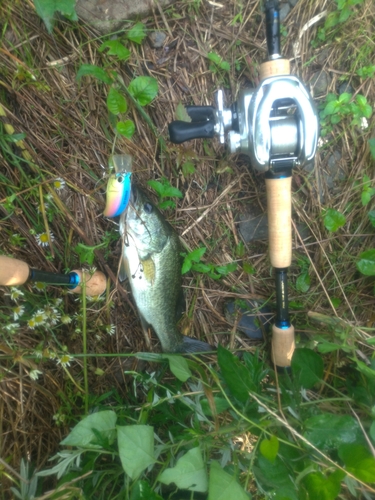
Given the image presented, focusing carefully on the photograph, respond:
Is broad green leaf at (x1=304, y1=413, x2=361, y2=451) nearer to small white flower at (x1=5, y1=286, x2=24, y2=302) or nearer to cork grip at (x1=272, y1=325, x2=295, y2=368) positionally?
cork grip at (x1=272, y1=325, x2=295, y2=368)

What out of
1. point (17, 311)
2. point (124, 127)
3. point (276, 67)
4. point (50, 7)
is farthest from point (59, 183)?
point (276, 67)

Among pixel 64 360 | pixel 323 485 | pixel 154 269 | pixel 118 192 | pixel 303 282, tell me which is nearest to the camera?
pixel 323 485

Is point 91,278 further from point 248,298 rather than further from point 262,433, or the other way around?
point 262,433

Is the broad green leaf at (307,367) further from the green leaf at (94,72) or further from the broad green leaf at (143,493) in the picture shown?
the green leaf at (94,72)

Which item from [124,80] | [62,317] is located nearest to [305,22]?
[124,80]

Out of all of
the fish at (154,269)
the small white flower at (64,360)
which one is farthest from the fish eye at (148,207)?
the small white flower at (64,360)

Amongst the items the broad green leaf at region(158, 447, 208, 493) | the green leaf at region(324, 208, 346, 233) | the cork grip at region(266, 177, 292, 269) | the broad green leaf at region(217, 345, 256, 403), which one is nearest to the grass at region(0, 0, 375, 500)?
the green leaf at region(324, 208, 346, 233)

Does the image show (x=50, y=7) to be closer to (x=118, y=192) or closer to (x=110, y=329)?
(x=118, y=192)
